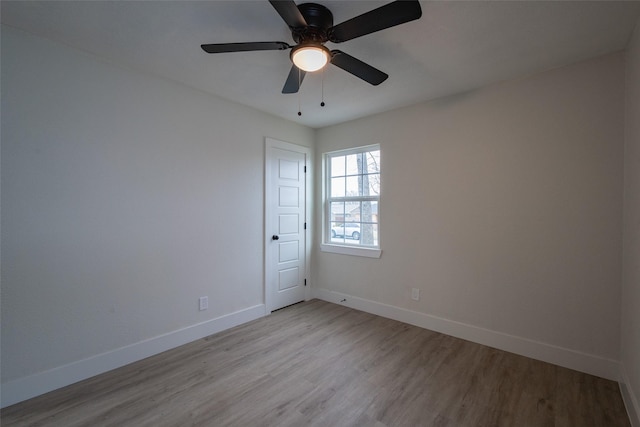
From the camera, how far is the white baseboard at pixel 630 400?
5.44 ft

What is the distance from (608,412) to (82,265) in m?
3.85

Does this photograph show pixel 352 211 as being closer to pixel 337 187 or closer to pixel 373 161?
pixel 337 187

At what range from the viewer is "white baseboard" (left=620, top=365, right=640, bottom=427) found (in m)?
1.66

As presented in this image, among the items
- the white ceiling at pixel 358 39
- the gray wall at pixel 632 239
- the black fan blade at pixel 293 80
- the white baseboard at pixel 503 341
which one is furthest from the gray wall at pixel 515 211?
the black fan blade at pixel 293 80

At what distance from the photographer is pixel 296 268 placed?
386 centimetres

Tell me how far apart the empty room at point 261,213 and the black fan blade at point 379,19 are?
0.7 inches

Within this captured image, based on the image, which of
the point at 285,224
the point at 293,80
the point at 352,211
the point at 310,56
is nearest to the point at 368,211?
the point at 352,211

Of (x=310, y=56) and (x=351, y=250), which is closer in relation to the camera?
(x=310, y=56)

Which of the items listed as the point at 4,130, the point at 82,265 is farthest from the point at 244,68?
the point at 82,265

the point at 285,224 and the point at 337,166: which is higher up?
the point at 337,166

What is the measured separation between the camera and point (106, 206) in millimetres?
2248

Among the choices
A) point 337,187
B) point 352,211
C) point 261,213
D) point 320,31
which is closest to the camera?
point 320,31

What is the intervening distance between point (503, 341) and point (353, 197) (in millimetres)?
2240

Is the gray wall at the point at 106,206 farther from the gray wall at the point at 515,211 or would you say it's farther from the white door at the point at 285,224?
the gray wall at the point at 515,211
